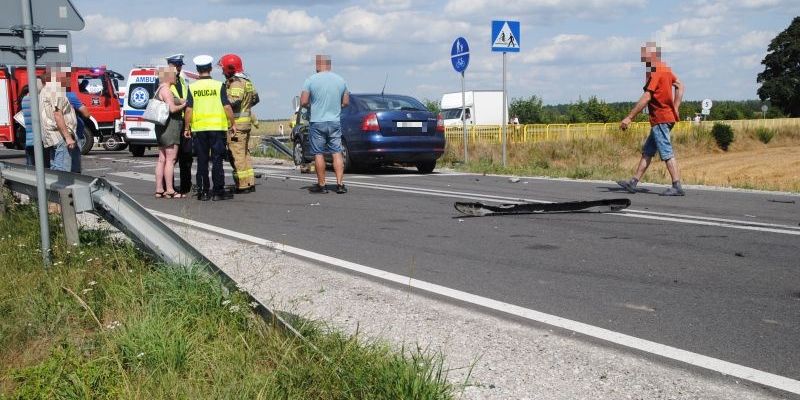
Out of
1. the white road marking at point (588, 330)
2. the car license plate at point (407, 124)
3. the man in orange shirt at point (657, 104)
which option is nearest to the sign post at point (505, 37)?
the car license plate at point (407, 124)

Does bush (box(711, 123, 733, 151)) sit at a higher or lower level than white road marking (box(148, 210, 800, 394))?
lower

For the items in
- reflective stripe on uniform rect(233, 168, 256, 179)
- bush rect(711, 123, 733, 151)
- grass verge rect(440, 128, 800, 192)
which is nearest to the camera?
reflective stripe on uniform rect(233, 168, 256, 179)

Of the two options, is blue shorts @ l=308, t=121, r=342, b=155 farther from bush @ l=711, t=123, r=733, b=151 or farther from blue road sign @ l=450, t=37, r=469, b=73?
bush @ l=711, t=123, r=733, b=151

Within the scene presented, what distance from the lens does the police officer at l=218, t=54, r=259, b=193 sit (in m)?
11.5

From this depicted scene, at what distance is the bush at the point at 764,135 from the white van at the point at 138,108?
3252 cm

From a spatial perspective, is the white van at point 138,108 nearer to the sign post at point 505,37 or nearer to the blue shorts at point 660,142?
the sign post at point 505,37

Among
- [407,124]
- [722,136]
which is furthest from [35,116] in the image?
[722,136]

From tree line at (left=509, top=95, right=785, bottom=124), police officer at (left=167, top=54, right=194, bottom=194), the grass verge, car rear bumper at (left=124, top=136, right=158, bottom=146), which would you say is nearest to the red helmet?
police officer at (left=167, top=54, right=194, bottom=194)

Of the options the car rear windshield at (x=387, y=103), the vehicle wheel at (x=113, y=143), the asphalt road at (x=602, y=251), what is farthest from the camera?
the vehicle wheel at (x=113, y=143)

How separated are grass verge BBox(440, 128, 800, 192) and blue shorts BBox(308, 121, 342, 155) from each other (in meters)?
4.77

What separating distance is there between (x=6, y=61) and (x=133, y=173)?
1097 centimetres

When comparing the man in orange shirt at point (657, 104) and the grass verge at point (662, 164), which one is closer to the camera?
the man in orange shirt at point (657, 104)

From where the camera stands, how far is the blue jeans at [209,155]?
1093 cm

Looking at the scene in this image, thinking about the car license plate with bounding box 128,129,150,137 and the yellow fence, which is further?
the yellow fence
